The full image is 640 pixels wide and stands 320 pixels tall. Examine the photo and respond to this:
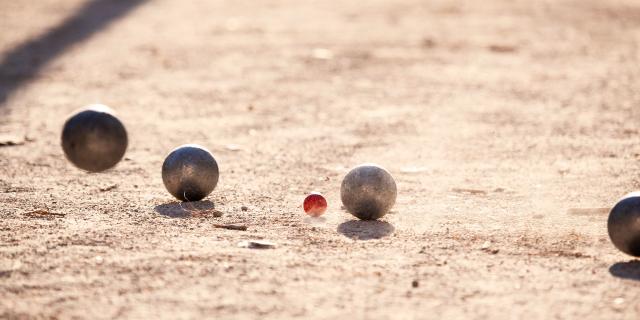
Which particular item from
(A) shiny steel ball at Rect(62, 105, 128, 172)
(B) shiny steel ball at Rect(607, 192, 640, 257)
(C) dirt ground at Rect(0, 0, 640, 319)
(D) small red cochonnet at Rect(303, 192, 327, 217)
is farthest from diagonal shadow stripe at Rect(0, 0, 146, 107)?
(B) shiny steel ball at Rect(607, 192, 640, 257)

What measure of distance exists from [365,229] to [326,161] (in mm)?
2025

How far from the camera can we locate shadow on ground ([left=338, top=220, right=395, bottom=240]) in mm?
6602

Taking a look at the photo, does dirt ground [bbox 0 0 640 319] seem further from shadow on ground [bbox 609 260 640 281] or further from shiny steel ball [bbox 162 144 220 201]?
shiny steel ball [bbox 162 144 220 201]

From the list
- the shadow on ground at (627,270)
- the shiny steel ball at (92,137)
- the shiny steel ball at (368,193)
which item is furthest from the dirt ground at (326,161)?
the shiny steel ball at (92,137)

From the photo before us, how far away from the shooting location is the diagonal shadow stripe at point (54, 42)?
Answer: 485 inches

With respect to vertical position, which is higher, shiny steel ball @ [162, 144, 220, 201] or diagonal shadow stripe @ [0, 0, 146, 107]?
diagonal shadow stripe @ [0, 0, 146, 107]

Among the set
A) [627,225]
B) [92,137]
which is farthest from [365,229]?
[92,137]

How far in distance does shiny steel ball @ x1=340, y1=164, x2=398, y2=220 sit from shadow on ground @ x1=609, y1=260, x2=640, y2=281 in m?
1.65

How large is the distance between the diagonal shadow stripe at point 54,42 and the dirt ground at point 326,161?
0.24 ft

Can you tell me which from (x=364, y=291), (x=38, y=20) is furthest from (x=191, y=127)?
(x=38, y=20)

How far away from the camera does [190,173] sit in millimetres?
7180

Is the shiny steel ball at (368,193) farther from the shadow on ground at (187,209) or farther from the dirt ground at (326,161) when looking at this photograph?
the shadow on ground at (187,209)

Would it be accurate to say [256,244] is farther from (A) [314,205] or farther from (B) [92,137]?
(B) [92,137]

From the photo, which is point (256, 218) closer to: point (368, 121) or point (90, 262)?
point (90, 262)
